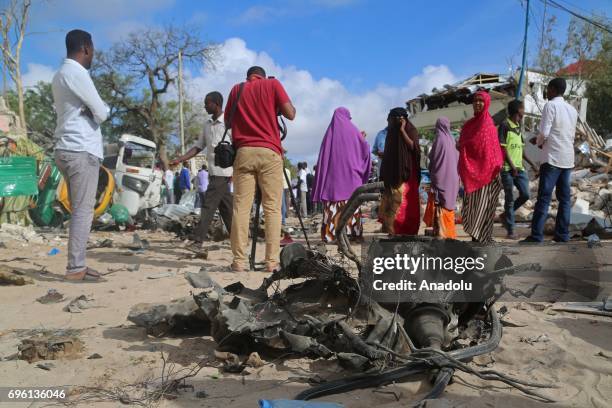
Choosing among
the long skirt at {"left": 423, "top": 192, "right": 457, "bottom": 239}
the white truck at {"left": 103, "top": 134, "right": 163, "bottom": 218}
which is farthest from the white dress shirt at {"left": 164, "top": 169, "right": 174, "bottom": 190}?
the long skirt at {"left": 423, "top": 192, "right": 457, "bottom": 239}

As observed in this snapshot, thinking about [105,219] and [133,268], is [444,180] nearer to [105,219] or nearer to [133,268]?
[133,268]

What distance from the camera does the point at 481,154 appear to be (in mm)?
5234

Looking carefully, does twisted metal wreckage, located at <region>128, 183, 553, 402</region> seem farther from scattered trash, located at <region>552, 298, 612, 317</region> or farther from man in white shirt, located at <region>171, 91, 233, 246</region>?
man in white shirt, located at <region>171, 91, 233, 246</region>

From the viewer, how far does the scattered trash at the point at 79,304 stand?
313 centimetres

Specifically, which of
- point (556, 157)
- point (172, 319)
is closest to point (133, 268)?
point (172, 319)

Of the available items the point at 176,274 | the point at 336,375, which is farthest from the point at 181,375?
the point at 176,274

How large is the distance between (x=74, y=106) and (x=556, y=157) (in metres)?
5.13

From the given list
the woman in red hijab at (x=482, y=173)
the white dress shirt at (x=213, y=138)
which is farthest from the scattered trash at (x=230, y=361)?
the woman in red hijab at (x=482, y=173)

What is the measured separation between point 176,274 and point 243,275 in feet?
2.18

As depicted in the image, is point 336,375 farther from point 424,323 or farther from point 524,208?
point 524,208

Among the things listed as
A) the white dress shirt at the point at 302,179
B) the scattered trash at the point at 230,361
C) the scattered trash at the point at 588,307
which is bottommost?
the scattered trash at the point at 230,361

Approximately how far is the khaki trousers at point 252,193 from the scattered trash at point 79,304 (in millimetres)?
1336

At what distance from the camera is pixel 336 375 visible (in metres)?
2.06

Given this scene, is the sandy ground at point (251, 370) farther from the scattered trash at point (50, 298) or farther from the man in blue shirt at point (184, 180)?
the man in blue shirt at point (184, 180)
